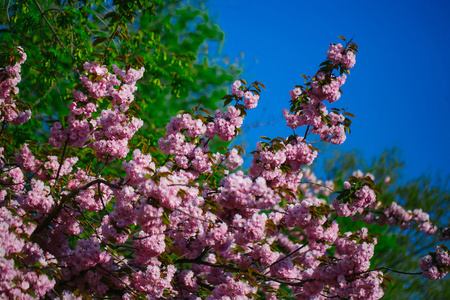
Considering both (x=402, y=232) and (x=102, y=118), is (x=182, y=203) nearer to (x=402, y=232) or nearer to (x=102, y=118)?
(x=102, y=118)

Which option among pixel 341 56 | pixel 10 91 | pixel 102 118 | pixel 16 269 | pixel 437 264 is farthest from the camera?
pixel 10 91

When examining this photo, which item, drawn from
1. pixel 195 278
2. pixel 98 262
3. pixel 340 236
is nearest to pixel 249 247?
pixel 195 278

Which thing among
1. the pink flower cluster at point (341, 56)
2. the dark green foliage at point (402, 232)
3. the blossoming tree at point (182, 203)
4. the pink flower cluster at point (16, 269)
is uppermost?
the dark green foliage at point (402, 232)

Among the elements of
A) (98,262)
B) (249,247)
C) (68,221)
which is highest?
(249,247)

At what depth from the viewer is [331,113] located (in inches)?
183

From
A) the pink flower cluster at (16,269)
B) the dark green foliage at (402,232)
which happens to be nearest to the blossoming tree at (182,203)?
the pink flower cluster at (16,269)

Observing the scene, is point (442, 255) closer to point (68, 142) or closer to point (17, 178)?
point (68, 142)

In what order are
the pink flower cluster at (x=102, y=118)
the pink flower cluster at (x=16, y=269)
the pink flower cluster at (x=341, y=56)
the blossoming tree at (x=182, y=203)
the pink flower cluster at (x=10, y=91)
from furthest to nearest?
1. the pink flower cluster at (x=10, y=91)
2. the pink flower cluster at (x=341, y=56)
3. the pink flower cluster at (x=102, y=118)
4. the blossoming tree at (x=182, y=203)
5. the pink flower cluster at (x=16, y=269)

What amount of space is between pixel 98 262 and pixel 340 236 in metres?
2.76

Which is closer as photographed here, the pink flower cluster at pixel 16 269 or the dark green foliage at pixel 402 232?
the pink flower cluster at pixel 16 269

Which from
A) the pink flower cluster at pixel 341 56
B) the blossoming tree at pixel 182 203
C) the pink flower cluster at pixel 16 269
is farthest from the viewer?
the pink flower cluster at pixel 341 56

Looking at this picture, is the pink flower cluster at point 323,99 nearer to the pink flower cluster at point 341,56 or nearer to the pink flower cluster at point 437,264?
the pink flower cluster at point 341,56

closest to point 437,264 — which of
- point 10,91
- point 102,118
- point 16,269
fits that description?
point 102,118

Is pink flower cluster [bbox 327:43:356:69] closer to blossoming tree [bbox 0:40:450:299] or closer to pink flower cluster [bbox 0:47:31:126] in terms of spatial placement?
blossoming tree [bbox 0:40:450:299]
